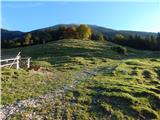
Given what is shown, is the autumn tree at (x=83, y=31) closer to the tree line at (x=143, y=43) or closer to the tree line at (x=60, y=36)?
the tree line at (x=60, y=36)

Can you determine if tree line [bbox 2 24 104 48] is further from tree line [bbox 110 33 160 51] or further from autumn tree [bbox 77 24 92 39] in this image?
tree line [bbox 110 33 160 51]

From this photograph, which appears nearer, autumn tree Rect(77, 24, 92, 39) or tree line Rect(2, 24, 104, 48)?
autumn tree Rect(77, 24, 92, 39)

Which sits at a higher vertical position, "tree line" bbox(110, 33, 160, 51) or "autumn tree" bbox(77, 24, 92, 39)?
"autumn tree" bbox(77, 24, 92, 39)

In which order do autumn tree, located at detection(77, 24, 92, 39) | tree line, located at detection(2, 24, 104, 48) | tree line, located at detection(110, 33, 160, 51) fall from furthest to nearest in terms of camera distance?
tree line, located at detection(2, 24, 104, 48), autumn tree, located at detection(77, 24, 92, 39), tree line, located at detection(110, 33, 160, 51)

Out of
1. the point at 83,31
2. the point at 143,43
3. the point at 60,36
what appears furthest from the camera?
the point at 60,36

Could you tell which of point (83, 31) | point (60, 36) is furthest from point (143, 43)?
point (60, 36)

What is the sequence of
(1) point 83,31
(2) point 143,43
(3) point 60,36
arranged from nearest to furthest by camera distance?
(2) point 143,43, (1) point 83,31, (3) point 60,36

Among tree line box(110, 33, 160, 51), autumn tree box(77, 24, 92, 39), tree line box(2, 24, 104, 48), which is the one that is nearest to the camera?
tree line box(110, 33, 160, 51)

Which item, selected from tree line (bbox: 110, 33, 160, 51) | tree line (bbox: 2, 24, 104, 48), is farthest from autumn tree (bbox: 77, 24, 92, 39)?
tree line (bbox: 110, 33, 160, 51)

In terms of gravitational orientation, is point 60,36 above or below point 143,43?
above

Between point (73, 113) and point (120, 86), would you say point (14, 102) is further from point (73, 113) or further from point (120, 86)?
point (120, 86)

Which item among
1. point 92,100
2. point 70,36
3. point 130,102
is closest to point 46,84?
point 92,100

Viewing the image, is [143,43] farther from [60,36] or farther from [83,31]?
[60,36]

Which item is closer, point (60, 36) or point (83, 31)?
point (83, 31)
